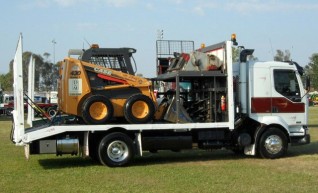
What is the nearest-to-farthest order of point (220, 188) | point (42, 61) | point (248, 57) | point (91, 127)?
point (220, 188) < point (91, 127) < point (248, 57) < point (42, 61)

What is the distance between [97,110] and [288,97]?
5.38 meters

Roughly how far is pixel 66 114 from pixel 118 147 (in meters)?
1.52

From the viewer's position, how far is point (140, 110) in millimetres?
11922

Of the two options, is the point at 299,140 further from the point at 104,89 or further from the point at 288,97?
the point at 104,89

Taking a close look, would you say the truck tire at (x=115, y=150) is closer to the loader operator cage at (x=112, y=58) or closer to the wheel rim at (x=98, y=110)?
the wheel rim at (x=98, y=110)

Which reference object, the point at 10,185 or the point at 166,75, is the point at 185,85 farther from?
the point at 10,185

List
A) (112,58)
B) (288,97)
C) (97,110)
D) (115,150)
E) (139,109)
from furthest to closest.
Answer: (288,97) → (112,58) → (139,109) → (115,150) → (97,110)

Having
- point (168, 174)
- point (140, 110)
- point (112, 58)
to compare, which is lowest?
point (168, 174)

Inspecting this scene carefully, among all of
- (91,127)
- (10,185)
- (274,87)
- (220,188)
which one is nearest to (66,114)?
(91,127)

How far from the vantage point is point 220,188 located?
8914mm

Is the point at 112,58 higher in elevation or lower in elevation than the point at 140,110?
higher

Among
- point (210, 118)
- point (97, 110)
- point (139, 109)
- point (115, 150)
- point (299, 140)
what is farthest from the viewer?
point (299, 140)

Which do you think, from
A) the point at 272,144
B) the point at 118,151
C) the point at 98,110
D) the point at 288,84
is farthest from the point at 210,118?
the point at 98,110

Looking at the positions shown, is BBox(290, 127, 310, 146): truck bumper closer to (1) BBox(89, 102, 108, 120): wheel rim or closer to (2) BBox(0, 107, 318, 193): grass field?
(2) BBox(0, 107, 318, 193): grass field
